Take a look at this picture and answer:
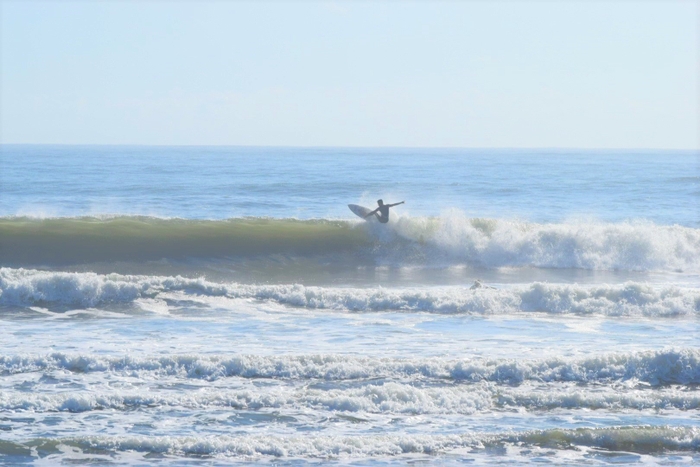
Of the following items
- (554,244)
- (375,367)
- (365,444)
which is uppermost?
(554,244)

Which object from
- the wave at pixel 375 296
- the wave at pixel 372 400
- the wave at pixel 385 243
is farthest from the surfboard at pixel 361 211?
the wave at pixel 372 400

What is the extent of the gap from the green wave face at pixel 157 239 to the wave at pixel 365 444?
12.8m

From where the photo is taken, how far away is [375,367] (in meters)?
11.0

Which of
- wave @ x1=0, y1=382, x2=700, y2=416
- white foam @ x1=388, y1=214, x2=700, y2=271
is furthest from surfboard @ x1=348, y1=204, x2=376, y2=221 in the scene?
wave @ x1=0, y1=382, x2=700, y2=416

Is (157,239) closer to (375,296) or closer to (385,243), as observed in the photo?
(385,243)

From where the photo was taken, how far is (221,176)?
53844 millimetres

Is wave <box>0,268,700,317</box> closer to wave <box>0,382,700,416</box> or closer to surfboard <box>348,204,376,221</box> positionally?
wave <box>0,382,700,416</box>

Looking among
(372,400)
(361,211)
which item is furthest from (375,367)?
(361,211)

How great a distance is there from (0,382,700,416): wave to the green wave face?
11506 mm

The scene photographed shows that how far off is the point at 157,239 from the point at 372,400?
1421 centimetres

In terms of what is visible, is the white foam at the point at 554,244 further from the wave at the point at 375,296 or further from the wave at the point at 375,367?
the wave at the point at 375,367

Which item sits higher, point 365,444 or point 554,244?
point 554,244

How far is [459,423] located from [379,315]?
587 cm

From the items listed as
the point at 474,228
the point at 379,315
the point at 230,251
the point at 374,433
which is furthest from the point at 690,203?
the point at 374,433
